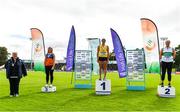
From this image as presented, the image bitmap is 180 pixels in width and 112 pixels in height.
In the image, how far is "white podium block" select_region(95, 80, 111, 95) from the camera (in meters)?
14.0

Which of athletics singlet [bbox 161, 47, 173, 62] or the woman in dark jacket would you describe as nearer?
the woman in dark jacket

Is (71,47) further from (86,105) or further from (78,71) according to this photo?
(86,105)

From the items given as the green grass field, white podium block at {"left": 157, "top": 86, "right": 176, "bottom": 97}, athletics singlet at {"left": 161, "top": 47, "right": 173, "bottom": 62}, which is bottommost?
the green grass field

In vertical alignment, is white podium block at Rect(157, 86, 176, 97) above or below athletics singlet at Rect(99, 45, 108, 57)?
below

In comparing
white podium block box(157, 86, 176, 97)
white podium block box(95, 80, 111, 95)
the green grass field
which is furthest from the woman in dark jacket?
white podium block box(157, 86, 176, 97)

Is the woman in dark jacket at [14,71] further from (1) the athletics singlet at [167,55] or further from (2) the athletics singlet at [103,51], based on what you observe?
(1) the athletics singlet at [167,55]

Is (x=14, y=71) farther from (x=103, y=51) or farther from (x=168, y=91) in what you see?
(x=168, y=91)

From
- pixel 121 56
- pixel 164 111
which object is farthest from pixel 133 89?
pixel 164 111

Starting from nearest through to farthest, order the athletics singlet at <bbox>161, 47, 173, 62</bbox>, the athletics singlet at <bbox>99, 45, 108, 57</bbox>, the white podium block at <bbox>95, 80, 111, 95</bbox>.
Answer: the athletics singlet at <bbox>161, 47, 173, 62</bbox>, the white podium block at <bbox>95, 80, 111, 95</bbox>, the athletics singlet at <bbox>99, 45, 108, 57</bbox>

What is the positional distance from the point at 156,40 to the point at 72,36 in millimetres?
4441

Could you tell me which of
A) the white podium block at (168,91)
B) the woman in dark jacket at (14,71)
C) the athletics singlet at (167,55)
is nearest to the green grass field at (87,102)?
the white podium block at (168,91)

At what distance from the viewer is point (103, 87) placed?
14.0 m

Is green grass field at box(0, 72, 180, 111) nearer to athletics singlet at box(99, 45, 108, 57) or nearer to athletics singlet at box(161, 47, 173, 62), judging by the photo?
athletics singlet at box(161, 47, 173, 62)

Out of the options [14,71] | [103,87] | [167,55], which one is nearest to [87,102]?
[103,87]
